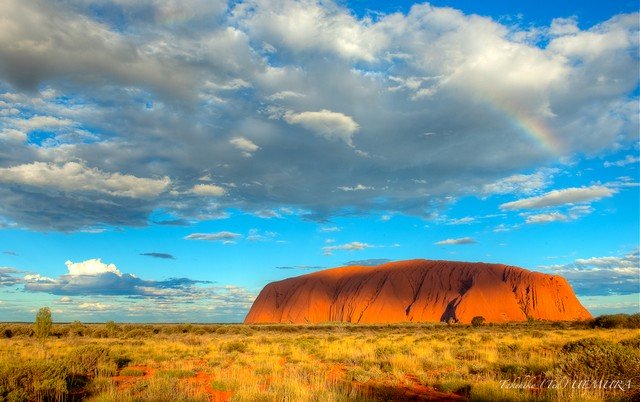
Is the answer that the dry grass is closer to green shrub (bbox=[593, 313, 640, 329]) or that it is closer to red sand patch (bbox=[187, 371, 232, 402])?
red sand patch (bbox=[187, 371, 232, 402])

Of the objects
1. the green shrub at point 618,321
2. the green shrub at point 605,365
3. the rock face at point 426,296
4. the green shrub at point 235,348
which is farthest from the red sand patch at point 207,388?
the rock face at point 426,296

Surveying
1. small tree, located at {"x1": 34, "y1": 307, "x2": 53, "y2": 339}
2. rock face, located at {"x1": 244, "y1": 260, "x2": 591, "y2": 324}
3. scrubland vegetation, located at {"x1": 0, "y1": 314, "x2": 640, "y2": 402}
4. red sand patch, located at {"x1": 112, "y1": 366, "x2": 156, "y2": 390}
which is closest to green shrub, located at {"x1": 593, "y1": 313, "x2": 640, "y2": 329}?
scrubland vegetation, located at {"x1": 0, "y1": 314, "x2": 640, "y2": 402}

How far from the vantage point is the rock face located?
86.2 metres

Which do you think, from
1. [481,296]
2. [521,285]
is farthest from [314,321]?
[521,285]

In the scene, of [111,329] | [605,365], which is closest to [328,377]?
[605,365]

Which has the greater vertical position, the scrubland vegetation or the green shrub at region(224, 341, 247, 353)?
the scrubland vegetation

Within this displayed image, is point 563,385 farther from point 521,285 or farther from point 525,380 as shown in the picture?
point 521,285

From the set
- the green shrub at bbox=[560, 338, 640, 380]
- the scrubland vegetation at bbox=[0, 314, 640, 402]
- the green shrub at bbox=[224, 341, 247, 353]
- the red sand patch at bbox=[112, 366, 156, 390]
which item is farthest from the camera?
the green shrub at bbox=[224, 341, 247, 353]

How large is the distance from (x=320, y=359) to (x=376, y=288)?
86.4 metres

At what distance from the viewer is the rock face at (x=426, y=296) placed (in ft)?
283

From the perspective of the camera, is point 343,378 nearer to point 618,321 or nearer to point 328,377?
point 328,377

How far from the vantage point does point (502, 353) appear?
1736 cm

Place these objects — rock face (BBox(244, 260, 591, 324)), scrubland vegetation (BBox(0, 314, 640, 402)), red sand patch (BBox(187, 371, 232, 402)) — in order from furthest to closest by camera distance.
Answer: rock face (BBox(244, 260, 591, 324)) → red sand patch (BBox(187, 371, 232, 402)) → scrubland vegetation (BBox(0, 314, 640, 402))

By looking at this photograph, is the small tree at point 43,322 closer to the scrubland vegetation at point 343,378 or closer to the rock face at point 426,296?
the scrubland vegetation at point 343,378
